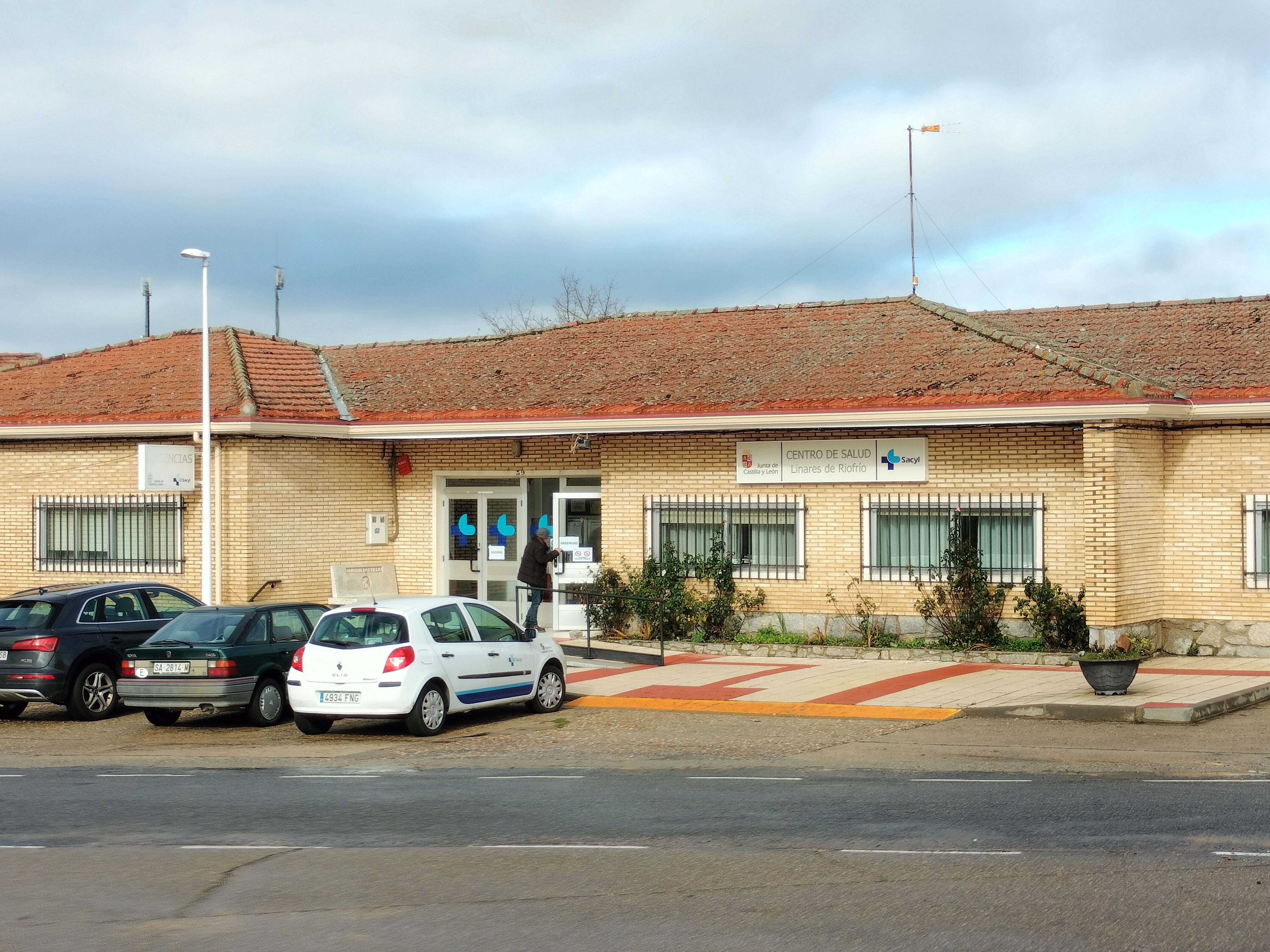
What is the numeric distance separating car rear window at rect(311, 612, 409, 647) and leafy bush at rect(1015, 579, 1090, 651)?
29.0 ft

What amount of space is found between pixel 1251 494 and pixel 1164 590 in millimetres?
1717

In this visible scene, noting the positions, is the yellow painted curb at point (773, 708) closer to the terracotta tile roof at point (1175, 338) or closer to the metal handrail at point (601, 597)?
the metal handrail at point (601, 597)

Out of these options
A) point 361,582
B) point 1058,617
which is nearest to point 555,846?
point 1058,617

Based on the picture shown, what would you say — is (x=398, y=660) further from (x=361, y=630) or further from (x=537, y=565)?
(x=537, y=565)

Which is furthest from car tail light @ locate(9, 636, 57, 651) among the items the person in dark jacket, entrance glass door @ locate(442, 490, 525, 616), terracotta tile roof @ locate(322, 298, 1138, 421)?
entrance glass door @ locate(442, 490, 525, 616)

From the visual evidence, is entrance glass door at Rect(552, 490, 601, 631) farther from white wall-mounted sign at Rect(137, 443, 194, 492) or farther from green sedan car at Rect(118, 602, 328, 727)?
green sedan car at Rect(118, 602, 328, 727)

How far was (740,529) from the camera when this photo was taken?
21.6 m

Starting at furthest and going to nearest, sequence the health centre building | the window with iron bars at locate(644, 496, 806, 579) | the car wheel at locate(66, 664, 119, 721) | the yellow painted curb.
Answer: the window with iron bars at locate(644, 496, 806, 579), the health centre building, the car wheel at locate(66, 664, 119, 721), the yellow painted curb

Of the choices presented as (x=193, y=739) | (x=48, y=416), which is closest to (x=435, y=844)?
(x=193, y=739)

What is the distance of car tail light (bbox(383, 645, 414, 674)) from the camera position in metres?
14.2

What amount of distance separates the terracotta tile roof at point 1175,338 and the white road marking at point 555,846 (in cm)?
1289

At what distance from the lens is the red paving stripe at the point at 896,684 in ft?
53.0

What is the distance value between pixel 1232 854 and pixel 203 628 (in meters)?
10.9

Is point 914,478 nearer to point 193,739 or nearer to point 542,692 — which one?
point 542,692
